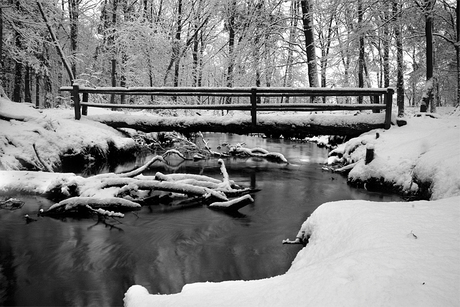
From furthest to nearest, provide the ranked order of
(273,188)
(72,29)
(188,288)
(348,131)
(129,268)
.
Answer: (72,29) < (348,131) < (273,188) < (129,268) < (188,288)

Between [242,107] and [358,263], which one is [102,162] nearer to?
[242,107]

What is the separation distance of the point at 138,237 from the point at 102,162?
629cm

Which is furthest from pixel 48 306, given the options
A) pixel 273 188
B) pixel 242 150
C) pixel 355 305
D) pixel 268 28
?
pixel 268 28

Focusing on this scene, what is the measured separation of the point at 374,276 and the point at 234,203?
3.76 m

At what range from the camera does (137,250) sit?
4.07 m

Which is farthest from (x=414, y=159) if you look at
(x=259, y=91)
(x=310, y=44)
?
(x=310, y=44)

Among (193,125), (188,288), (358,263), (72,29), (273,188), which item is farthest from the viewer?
(72,29)

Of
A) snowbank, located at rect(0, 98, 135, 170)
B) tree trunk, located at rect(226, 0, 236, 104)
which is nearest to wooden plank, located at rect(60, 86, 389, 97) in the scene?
snowbank, located at rect(0, 98, 135, 170)

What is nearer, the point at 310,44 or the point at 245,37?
the point at 310,44

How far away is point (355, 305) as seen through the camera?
1551mm

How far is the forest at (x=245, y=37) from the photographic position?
1272 cm

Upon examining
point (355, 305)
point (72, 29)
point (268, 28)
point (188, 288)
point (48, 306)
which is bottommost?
point (48, 306)

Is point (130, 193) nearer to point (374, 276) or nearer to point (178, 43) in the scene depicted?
point (374, 276)

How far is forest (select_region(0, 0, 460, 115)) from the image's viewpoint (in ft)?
41.7
